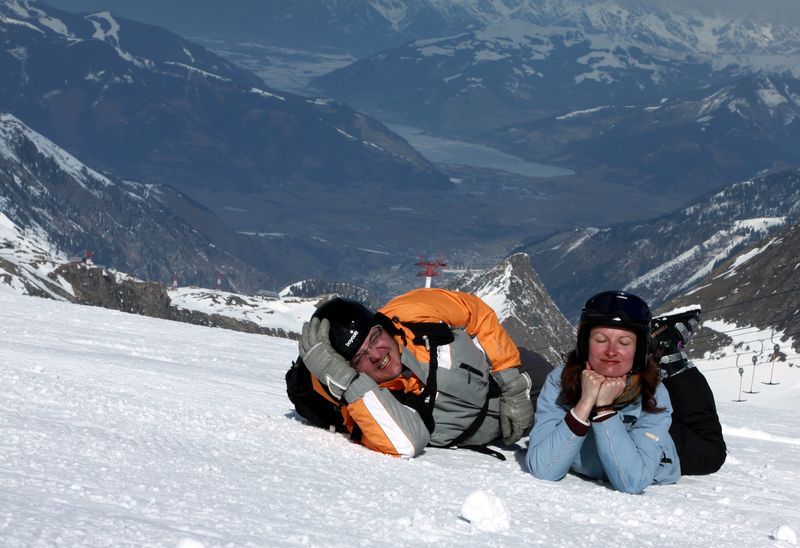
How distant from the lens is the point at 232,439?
760 centimetres

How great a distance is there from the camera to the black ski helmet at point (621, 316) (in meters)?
7.25

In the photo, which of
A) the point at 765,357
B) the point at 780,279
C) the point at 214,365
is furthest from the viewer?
the point at 780,279

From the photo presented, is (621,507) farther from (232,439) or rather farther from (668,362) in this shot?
(232,439)

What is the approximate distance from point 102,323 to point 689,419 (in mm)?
10714

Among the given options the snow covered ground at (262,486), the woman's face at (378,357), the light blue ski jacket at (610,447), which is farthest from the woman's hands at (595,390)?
the woman's face at (378,357)

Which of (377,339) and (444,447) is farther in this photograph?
(444,447)

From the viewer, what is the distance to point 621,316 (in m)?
7.23

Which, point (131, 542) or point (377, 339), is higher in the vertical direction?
point (377, 339)

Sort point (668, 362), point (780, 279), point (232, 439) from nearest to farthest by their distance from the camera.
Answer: point (232, 439)
point (668, 362)
point (780, 279)

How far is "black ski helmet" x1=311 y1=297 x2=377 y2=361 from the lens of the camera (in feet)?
26.0

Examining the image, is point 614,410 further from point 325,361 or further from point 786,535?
point 325,361

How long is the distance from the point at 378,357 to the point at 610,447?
71.7 inches

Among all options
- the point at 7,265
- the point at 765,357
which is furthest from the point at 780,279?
the point at 7,265

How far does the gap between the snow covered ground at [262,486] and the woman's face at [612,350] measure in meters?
0.84
